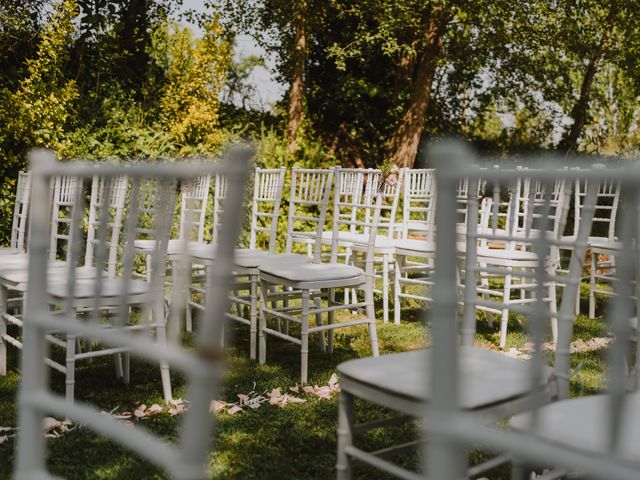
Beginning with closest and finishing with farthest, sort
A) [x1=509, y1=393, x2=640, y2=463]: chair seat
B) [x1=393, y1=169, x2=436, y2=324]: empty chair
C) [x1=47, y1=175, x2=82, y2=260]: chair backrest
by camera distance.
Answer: [x1=509, y1=393, x2=640, y2=463]: chair seat < [x1=47, y1=175, x2=82, y2=260]: chair backrest < [x1=393, y1=169, x2=436, y2=324]: empty chair

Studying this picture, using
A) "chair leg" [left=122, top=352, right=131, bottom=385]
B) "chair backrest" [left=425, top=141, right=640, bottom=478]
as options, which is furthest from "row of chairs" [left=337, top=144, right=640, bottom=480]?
"chair leg" [left=122, top=352, right=131, bottom=385]

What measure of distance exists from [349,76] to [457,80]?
2.39 m

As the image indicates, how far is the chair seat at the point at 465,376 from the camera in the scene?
1582 millimetres

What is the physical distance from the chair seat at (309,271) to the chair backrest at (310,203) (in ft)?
0.44

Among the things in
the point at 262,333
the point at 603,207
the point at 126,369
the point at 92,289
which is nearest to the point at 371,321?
the point at 262,333

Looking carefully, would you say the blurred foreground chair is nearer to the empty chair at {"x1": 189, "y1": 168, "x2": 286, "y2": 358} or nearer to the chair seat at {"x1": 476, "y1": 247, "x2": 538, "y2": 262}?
the empty chair at {"x1": 189, "y1": 168, "x2": 286, "y2": 358}

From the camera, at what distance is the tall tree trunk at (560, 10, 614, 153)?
1130 cm

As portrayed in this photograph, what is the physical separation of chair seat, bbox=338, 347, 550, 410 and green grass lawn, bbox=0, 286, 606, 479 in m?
0.99

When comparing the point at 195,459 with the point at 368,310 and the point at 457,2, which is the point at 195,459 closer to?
the point at 368,310

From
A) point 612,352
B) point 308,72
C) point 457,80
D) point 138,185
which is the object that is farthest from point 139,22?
point 612,352

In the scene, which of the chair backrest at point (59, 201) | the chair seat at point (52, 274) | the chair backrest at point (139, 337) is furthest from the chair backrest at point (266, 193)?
the chair backrest at point (139, 337)

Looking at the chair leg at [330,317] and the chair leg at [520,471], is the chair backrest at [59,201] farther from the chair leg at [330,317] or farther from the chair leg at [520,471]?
the chair leg at [520,471]

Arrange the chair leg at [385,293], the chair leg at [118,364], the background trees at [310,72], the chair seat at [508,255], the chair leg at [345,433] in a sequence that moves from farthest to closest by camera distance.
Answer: the background trees at [310,72]
the chair leg at [385,293]
the chair seat at [508,255]
the chair leg at [118,364]
the chair leg at [345,433]

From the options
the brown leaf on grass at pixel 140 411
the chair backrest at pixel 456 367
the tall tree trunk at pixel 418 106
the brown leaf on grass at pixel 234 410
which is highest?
the tall tree trunk at pixel 418 106
